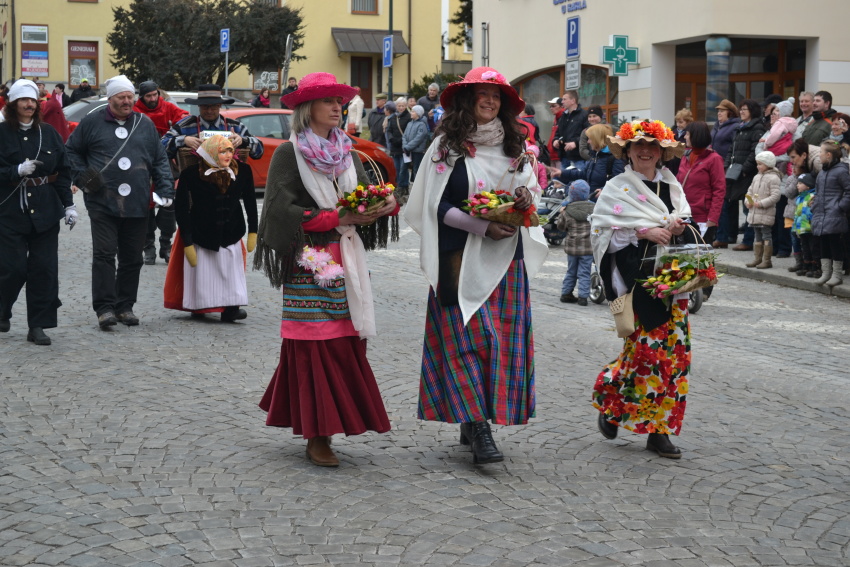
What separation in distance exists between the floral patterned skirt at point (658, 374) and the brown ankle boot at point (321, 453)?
5.21 ft

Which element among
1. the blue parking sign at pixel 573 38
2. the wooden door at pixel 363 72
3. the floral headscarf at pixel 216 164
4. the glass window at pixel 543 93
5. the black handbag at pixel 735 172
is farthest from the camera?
the wooden door at pixel 363 72

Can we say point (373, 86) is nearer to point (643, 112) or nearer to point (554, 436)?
point (643, 112)

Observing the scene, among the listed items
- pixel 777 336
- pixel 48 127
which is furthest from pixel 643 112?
pixel 48 127

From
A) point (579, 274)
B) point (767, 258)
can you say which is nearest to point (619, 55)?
point (767, 258)

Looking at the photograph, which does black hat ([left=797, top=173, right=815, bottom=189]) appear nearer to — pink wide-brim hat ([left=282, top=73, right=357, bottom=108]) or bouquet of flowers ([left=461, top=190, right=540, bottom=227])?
bouquet of flowers ([left=461, top=190, right=540, bottom=227])

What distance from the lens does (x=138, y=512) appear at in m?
5.35

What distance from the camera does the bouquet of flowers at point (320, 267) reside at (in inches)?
244

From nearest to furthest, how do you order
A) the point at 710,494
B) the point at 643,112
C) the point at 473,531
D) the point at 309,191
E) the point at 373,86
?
the point at 473,531 < the point at 710,494 < the point at 309,191 < the point at 643,112 < the point at 373,86

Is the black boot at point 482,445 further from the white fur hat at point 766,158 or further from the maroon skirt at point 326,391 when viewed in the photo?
the white fur hat at point 766,158

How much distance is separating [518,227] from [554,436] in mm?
1387

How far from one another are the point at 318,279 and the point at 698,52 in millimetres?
22025

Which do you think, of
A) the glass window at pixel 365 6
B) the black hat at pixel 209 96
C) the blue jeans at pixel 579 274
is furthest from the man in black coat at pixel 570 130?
the glass window at pixel 365 6

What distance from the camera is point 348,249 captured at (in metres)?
6.29

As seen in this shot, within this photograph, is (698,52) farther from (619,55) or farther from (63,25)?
(63,25)
